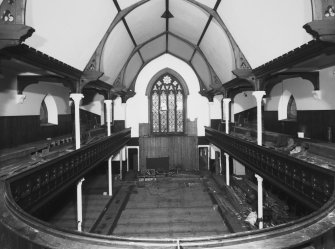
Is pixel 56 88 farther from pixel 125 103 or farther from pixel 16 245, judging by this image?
pixel 16 245

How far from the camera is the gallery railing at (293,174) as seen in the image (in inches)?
206

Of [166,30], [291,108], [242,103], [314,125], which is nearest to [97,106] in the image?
[166,30]

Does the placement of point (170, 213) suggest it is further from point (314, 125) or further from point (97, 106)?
point (97, 106)

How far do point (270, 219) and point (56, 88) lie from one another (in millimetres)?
10878

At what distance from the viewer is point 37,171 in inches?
231

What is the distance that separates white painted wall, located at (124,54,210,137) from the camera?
2088 cm

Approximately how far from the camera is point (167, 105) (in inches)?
846

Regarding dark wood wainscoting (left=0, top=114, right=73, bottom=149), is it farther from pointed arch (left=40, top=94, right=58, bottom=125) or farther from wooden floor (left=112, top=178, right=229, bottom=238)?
wooden floor (left=112, top=178, right=229, bottom=238)

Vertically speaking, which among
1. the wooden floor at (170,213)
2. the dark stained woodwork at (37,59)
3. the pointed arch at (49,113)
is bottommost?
the wooden floor at (170,213)

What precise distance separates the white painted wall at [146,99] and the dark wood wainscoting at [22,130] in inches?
280

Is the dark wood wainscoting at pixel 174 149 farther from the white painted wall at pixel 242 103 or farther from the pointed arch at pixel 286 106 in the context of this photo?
the pointed arch at pixel 286 106

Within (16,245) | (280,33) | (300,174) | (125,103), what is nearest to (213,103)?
(125,103)

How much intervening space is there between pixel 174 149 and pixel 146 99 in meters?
4.00

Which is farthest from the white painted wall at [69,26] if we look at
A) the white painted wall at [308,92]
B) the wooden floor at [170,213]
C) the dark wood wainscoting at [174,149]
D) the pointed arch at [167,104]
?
the dark wood wainscoting at [174,149]
